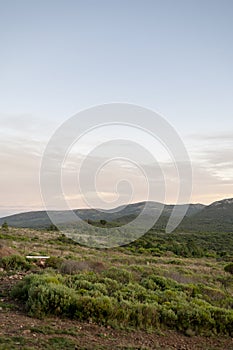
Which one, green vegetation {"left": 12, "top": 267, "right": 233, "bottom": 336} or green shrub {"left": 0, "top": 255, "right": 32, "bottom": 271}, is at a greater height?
green shrub {"left": 0, "top": 255, "right": 32, "bottom": 271}

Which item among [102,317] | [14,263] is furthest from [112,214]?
[102,317]

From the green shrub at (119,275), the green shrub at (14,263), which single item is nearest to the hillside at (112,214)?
the green shrub at (119,275)

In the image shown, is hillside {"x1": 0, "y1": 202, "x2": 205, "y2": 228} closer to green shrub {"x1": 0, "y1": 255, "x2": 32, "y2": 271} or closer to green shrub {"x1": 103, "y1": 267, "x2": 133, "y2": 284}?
green shrub {"x1": 103, "y1": 267, "x2": 133, "y2": 284}

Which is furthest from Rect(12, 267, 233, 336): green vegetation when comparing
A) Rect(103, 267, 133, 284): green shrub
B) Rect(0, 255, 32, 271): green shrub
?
Rect(0, 255, 32, 271): green shrub

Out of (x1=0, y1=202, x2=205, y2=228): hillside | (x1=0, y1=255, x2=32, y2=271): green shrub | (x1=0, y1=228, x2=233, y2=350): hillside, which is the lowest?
(x1=0, y1=228, x2=233, y2=350): hillside

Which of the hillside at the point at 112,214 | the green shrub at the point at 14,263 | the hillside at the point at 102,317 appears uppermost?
the hillside at the point at 112,214

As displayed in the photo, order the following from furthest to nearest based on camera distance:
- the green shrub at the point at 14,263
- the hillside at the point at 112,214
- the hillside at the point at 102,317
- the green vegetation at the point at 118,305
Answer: the hillside at the point at 112,214
the green shrub at the point at 14,263
the green vegetation at the point at 118,305
the hillside at the point at 102,317

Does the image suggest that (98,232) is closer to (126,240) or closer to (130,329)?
(126,240)

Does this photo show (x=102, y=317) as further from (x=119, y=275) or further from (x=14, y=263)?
(x=14, y=263)

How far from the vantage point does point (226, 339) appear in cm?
Result: 847

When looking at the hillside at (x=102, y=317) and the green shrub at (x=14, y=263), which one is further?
the green shrub at (x=14, y=263)

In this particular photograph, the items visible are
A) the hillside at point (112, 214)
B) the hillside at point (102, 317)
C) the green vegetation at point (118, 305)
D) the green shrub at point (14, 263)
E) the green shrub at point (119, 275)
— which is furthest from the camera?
the hillside at point (112, 214)

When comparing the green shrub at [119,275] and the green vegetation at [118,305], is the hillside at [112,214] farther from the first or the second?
the green vegetation at [118,305]

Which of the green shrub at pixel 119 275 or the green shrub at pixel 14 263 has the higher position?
the green shrub at pixel 14 263
